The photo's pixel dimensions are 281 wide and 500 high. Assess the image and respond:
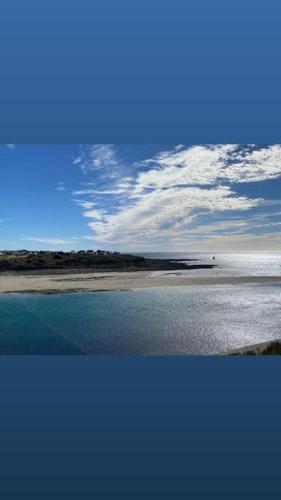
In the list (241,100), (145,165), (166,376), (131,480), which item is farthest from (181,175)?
(131,480)

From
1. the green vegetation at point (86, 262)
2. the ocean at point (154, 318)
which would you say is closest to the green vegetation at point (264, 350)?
the ocean at point (154, 318)

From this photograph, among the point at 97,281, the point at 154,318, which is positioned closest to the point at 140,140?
the point at 97,281

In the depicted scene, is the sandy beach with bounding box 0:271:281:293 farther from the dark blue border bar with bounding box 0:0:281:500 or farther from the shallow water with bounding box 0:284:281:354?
the dark blue border bar with bounding box 0:0:281:500

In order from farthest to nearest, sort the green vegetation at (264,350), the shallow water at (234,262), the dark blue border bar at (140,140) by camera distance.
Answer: the shallow water at (234,262) → the green vegetation at (264,350) → the dark blue border bar at (140,140)

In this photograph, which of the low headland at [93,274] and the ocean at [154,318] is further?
the low headland at [93,274]

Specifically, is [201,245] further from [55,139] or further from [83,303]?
[55,139]

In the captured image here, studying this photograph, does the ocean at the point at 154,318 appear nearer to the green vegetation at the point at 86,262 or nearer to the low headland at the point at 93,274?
the low headland at the point at 93,274

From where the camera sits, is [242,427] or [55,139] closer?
[242,427]
